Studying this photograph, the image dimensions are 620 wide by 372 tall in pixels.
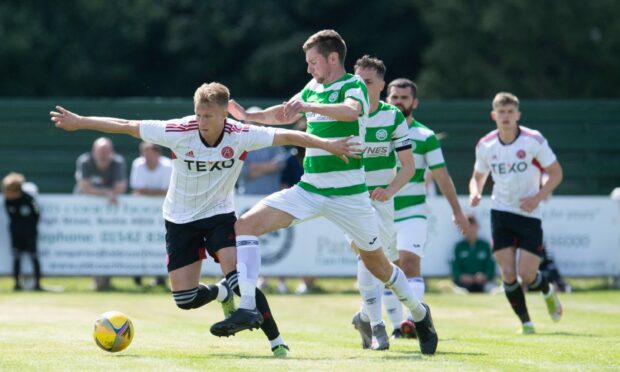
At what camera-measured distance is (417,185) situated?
12.1 m

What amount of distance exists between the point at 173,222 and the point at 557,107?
39.3 ft

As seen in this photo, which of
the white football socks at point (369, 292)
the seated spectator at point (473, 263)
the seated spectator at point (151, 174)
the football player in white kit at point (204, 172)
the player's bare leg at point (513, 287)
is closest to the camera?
the football player in white kit at point (204, 172)

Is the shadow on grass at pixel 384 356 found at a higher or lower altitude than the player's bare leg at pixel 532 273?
lower

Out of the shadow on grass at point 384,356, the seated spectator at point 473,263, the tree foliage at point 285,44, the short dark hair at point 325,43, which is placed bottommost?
the seated spectator at point 473,263

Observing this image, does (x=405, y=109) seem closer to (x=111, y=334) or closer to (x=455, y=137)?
(x=111, y=334)

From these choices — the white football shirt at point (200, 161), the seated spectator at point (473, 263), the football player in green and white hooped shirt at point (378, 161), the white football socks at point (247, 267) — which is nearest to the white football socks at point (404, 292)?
the football player in green and white hooped shirt at point (378, 161)

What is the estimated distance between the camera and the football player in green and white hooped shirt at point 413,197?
11.8 meters

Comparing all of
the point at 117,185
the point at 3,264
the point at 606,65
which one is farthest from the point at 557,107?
the point at 606,65

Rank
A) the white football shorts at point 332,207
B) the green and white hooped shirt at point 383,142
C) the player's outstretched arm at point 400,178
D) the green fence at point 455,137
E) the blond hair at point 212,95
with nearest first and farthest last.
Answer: the blond hair at point 212,95, the white football shorts at point 332,207, the player's outstretched arm at point 400,178, the green and white hooped shirt at point 383,142, the green fence at point 455,137

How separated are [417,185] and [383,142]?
1.17 metres

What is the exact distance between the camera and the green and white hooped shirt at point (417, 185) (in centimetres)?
1205

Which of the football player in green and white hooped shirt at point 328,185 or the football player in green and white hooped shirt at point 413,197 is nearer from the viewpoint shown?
the football player in green and white hooped shirt at point 328,185

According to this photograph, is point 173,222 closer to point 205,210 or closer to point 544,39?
point 205,210

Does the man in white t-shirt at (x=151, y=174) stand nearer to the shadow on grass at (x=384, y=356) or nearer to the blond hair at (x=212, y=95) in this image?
the shadow on grass at (x=384, y=356)
